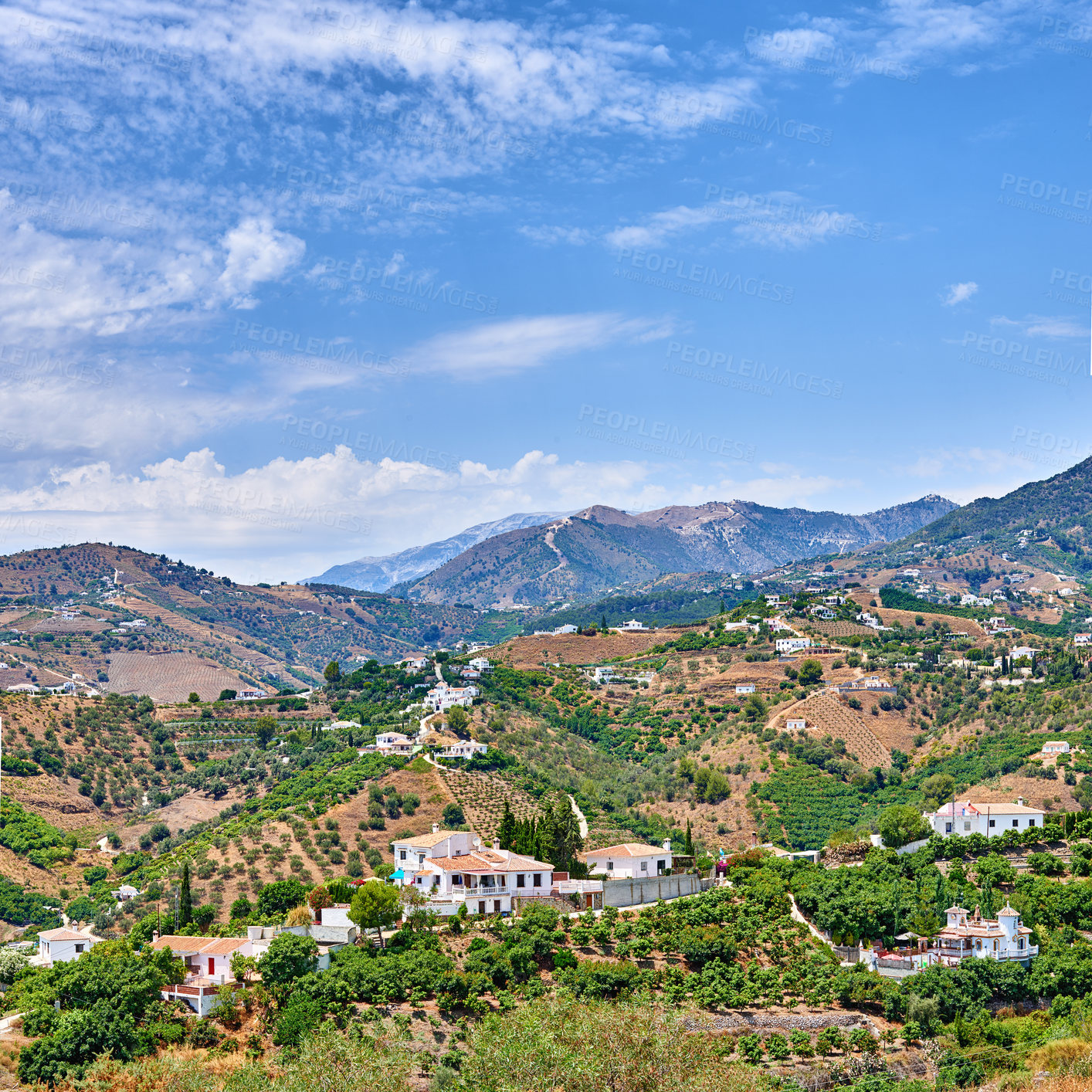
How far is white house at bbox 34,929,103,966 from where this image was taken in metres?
51.9

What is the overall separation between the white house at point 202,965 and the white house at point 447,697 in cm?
4745

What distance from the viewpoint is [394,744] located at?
83.6 metres

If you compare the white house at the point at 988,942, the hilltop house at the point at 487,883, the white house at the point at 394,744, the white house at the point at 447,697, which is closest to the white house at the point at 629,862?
the hilltop house at the point at 487,883

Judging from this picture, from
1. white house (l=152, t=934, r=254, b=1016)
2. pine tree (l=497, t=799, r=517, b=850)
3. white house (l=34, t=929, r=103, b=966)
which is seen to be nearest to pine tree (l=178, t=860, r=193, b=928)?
white house (l=34, t=929, r=103, b=966)

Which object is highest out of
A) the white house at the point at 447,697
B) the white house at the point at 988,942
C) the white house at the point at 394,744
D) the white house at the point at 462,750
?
the white house at the point at 447,697

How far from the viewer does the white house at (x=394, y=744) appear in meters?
82.1

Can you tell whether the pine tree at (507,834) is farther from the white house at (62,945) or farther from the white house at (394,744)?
the white house at (394,744)

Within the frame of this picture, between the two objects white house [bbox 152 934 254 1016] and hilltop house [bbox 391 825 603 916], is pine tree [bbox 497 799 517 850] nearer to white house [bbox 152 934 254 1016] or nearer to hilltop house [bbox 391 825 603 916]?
hilltop house [bbox 391 825 603 916]

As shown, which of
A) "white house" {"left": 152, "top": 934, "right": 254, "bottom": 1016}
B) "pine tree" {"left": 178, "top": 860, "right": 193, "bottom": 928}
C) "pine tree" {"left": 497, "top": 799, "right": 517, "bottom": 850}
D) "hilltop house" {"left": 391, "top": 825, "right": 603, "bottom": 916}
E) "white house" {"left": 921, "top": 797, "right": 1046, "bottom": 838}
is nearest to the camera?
"white house" {"left": 152, "top": 934, "right": 254, "bottom": 1016}

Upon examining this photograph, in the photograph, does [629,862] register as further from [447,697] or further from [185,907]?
[447,697]

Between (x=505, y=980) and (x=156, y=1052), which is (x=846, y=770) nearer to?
(x=505, y=980)

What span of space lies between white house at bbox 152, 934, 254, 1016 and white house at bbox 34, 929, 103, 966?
21.3 feet

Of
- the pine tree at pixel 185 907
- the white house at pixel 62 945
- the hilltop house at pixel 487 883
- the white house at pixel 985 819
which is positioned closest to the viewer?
the hilltop house at pixel 487 883

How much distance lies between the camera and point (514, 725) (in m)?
94.9
